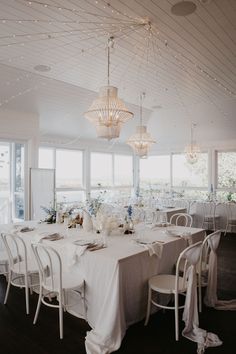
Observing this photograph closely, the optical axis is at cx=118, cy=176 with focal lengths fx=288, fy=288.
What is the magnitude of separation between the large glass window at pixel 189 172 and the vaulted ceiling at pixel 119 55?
2536mm

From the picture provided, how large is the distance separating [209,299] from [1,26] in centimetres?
391

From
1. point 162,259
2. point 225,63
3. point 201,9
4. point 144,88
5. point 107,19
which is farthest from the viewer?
point 144,88

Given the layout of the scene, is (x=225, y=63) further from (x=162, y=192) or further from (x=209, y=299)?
(x=162, y=192)

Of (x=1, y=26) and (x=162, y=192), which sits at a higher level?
(x=1, y=26)

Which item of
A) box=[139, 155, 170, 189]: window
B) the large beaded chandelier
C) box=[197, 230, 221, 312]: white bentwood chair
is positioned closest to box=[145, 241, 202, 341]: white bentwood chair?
box=[197, 230, 221, 312]: white bentwood chair

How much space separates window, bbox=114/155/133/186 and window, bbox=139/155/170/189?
1.49 ft

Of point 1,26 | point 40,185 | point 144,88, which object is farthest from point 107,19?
point 40,185

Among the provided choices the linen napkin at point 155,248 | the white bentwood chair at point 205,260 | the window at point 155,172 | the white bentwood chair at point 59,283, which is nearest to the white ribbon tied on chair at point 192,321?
the linen napkin at point 155,248

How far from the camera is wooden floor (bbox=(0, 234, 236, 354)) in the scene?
8.54ft

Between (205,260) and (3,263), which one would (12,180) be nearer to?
(3,263)

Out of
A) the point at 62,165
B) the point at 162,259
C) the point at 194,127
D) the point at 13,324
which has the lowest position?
Answer: the point at 13,324

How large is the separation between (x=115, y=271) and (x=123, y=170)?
8.34 metres

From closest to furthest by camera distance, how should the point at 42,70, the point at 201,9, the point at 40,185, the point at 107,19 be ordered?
the point at 201,9 → the point at 107,19 → the point at 42,70 → the point at 40,185

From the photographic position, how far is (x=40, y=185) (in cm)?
616
